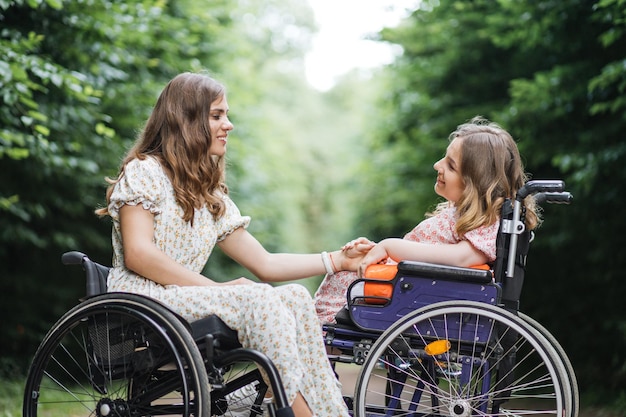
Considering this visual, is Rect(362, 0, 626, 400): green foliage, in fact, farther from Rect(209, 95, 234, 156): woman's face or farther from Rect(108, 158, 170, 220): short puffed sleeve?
Rect(108, 158, 170, 220): short puffed sleeve

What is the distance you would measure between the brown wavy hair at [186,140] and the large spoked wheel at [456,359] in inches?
36.1

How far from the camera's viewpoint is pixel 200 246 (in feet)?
11.0

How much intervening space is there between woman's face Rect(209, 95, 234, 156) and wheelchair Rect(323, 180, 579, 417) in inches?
31.5

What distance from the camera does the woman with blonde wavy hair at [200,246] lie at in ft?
9.73

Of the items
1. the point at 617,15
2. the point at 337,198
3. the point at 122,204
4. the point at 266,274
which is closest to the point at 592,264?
the point at 617,15

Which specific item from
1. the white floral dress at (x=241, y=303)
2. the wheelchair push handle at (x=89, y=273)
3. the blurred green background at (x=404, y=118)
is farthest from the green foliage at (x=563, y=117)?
the wheelchair push handle at (x=89, y=273)

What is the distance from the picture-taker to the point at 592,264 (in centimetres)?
709

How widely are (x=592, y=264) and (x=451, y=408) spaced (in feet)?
14.6

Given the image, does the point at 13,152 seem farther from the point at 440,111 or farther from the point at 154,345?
the point at 440,111

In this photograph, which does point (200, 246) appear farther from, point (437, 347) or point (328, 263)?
point (437, 347)

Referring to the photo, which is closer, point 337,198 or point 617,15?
point 617,15

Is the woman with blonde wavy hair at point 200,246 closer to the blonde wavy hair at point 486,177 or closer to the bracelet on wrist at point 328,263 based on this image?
the bracelet on wrist at point 328,263

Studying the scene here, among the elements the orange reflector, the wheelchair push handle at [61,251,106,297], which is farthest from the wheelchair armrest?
the wheelchair push handle at [61,251,106,297]

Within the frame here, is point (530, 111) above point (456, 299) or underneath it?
above
